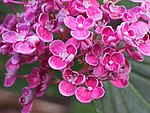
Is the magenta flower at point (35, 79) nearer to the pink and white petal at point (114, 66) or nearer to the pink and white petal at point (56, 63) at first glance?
the pink and white petal at point (56, 63)

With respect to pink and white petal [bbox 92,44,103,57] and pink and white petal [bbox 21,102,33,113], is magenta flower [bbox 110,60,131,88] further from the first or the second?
pink and white petal [bbox 21,102,33,113]

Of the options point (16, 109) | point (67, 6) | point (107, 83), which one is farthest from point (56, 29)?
point (16, 109)

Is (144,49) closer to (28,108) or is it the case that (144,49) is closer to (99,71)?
(99,71)

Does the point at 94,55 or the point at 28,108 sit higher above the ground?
the point at 94,55

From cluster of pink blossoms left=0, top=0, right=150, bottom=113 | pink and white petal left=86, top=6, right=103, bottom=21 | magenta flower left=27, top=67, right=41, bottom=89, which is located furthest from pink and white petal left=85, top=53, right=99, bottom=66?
magenta flower left=27, top=67, right=41, bottom=89

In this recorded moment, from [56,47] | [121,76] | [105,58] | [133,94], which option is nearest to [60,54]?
[56,47]

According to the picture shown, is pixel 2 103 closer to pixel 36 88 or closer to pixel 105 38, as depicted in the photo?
pixel 36 88

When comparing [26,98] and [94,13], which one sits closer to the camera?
[94,13]
